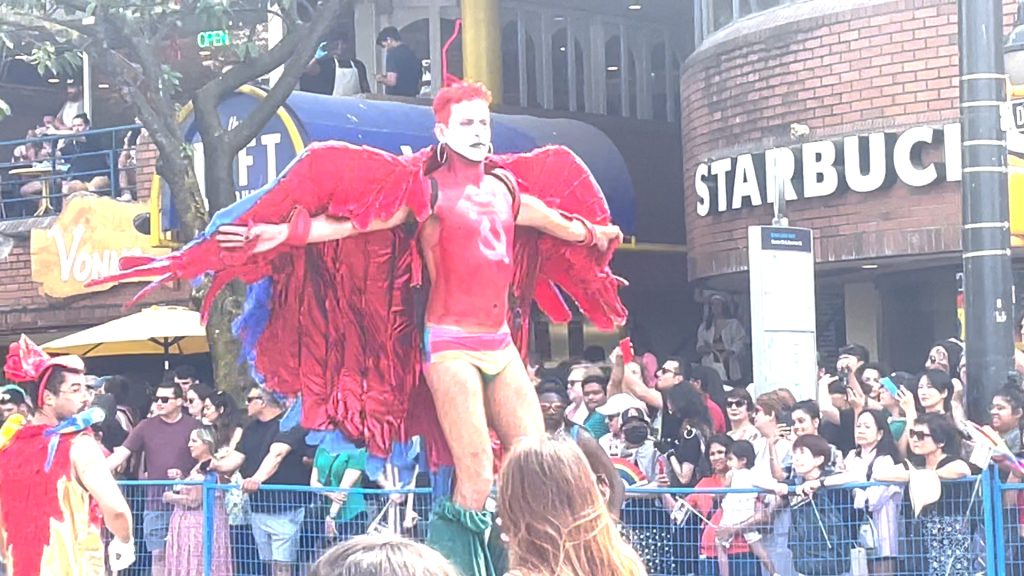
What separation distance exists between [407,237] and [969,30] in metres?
2.79

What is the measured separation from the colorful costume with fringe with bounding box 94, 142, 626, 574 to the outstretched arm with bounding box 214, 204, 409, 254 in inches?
1.4

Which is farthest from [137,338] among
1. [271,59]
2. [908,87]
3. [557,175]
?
[557,175]

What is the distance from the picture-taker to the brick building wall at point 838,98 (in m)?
13.0

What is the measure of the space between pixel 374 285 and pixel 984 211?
9.29 feet

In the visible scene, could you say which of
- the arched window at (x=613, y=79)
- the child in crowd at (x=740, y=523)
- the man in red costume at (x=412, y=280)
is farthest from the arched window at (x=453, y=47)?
the man in red costume at (x=412, y=280)

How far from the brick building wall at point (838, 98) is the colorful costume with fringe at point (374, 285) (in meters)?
5.89

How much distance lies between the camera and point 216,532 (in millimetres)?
9742

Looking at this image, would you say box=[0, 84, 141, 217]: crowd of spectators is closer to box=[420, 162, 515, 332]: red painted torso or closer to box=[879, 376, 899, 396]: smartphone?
box=[879, 376, 899, 396]: smartphone

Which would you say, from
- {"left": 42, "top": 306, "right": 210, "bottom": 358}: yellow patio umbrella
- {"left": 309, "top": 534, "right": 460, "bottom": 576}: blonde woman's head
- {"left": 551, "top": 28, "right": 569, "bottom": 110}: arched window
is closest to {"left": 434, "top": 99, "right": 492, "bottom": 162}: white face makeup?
{"left": 309, "top": 534, "right": 460, "bottom": 576}: blonde woman's head

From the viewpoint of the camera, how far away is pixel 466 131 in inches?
274

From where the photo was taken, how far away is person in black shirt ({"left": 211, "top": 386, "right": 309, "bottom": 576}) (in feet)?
31.2

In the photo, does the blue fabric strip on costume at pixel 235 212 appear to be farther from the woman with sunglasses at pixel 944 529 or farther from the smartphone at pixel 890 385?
the smartphone at pixel 890 385

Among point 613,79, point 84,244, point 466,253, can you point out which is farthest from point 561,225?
point 613,79

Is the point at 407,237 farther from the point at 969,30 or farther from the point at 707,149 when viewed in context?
the point at 707,149
